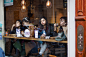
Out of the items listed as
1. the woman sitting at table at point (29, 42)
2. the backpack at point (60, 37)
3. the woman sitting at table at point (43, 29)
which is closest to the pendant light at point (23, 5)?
the woman sitting at table at point (29, 42)

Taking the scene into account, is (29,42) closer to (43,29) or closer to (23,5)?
(43,29)

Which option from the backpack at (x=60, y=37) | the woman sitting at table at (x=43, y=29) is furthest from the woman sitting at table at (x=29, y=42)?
the backpack at (x=60, y=37)

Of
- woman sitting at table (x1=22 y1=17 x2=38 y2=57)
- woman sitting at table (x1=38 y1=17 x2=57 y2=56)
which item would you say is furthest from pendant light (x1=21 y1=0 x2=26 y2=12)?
woman sitting at table (x1=38 y1=17 x2=57 y2=56)

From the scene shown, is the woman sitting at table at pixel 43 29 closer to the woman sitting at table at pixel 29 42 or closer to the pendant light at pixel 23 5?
the woman sitting at table at pixel 29 42

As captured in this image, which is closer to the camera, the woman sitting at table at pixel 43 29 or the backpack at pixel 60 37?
the backpack at pixel 60 37

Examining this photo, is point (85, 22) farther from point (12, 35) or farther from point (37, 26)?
point (12, 35)

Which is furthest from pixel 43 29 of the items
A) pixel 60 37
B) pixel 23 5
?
pixel 23 5

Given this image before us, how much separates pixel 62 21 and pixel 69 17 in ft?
1.14

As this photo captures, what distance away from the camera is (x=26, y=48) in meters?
3.49

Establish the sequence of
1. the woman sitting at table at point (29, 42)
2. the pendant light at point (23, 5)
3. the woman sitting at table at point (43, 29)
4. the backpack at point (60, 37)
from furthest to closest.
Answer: the pendant light at point (23, 5) < the woman sitting at table at point (29, 42) < the woman sitting at table at point (43, 29) < the backpack at point (60, 37)

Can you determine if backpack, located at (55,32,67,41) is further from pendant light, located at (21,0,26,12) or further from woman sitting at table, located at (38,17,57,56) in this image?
pendant light, located at (21,0,26,12)

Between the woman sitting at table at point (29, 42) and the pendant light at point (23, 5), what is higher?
the pendant light at point (23, 5)

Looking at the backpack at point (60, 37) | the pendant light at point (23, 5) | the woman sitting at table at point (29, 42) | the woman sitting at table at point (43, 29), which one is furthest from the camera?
the pendant light at point (23, 5)

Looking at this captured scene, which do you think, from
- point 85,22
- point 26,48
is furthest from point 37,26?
point 85,22
